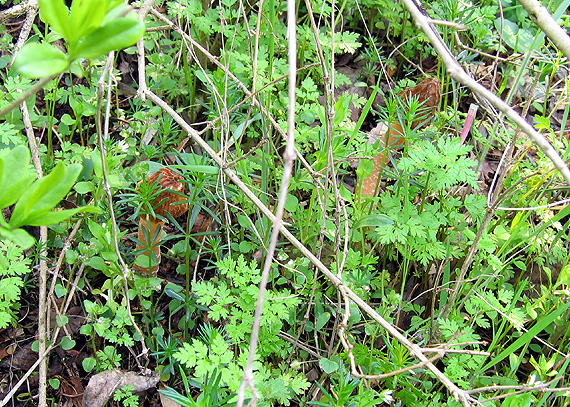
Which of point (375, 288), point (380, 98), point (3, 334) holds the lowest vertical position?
point (375, 288)

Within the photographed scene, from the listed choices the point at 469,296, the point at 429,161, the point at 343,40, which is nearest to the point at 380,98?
the point at 343,40

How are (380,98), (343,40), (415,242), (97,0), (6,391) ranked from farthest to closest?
(380,98), (343,40), (415,242), (6,391), (97,0)

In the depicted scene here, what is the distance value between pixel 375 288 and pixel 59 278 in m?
1.67

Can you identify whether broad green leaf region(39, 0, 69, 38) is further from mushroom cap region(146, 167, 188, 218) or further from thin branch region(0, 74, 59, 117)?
mushroom cap region(146, 167, 188, 218)

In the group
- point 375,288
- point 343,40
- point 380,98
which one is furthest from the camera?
point 380,98

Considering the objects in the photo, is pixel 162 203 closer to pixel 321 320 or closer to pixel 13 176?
pixel 321 320

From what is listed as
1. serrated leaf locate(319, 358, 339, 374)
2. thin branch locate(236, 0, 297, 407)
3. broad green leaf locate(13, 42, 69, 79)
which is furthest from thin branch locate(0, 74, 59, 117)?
serrated leaf locate(319, 358, 339, 374)

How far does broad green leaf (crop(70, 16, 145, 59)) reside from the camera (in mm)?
962

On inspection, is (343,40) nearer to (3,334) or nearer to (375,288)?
(375,288)

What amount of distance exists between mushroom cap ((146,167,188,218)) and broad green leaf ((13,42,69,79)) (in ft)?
4.05

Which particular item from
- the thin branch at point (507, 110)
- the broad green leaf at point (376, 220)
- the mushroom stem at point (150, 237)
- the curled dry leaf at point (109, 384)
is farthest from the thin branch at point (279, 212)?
the curled dry leaf at point (109, 384)

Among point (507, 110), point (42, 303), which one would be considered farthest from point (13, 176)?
point (42, 303)

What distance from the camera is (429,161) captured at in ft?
7.54

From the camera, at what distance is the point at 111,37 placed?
0.97 meters
